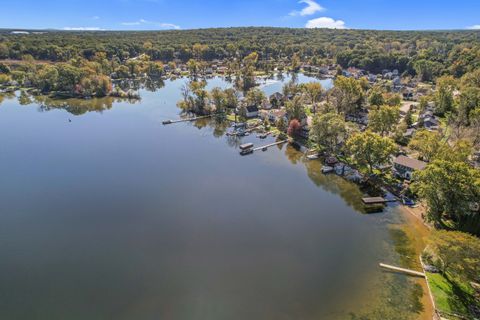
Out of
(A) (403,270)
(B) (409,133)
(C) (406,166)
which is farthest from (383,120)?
(A) (403,270)

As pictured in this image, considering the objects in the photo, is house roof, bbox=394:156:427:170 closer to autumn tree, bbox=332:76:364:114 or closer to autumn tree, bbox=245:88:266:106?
autumn tree, bbox=332:76:364:114

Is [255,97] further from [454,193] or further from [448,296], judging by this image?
[448,296]

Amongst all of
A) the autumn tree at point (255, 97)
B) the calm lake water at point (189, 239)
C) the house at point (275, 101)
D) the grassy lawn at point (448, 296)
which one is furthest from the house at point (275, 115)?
the grassy lawn at point (448, 296)

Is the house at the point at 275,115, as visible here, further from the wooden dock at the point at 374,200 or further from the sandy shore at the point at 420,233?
the sandy shore at the point at 420,233

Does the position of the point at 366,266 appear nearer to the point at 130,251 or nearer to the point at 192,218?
the point at 192,218

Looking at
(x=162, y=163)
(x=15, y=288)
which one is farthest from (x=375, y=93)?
(x=15, y=288)

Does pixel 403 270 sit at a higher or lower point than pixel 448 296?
lower

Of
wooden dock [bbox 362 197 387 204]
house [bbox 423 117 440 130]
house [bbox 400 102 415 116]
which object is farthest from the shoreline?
house [bbox 400 102 415 116]
